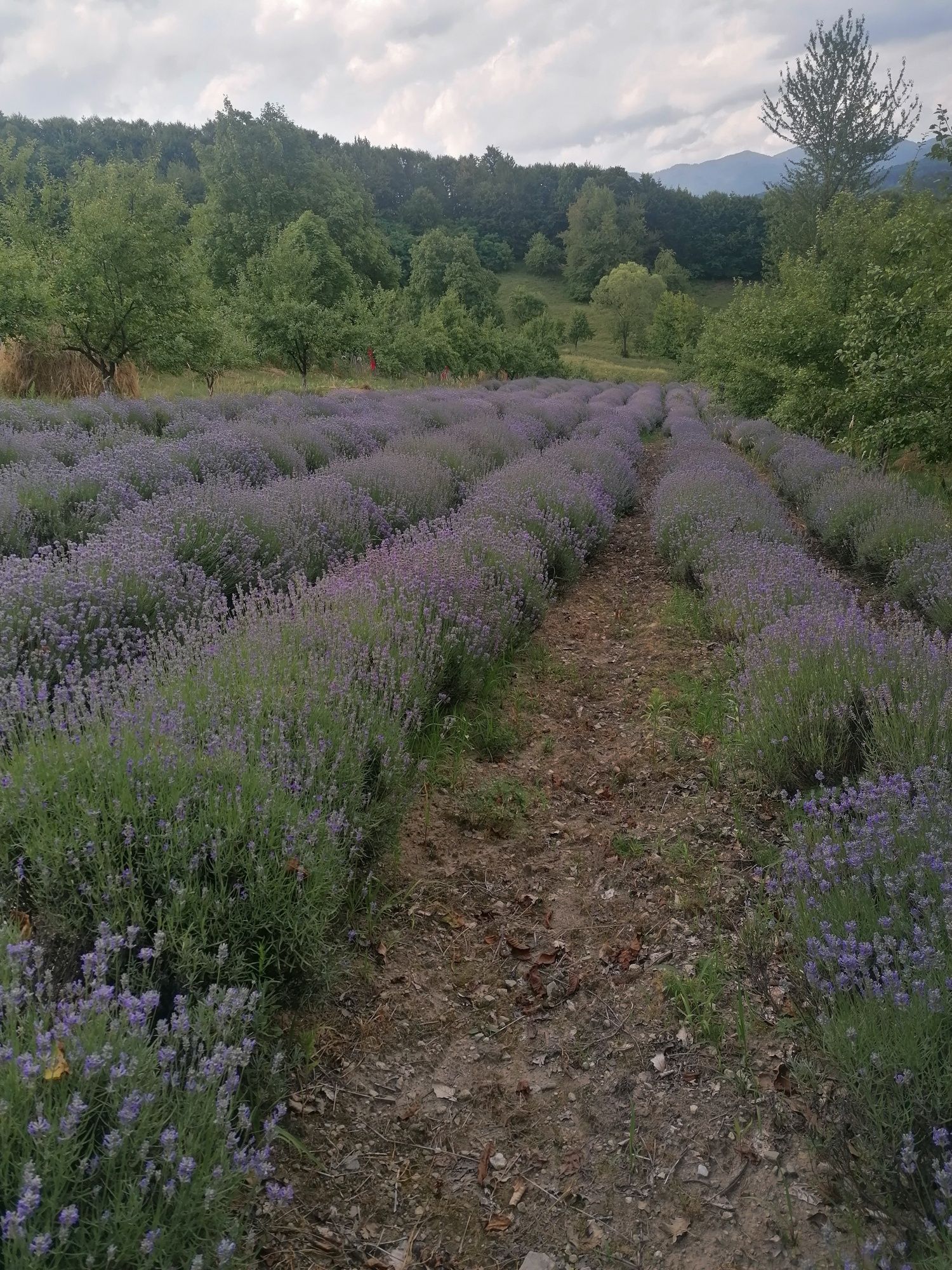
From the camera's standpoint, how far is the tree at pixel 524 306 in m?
50.8

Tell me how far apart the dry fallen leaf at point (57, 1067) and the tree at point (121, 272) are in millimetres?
13197

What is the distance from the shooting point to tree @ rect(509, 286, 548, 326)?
50.8 meters

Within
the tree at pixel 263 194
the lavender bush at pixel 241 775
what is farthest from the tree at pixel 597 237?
the lavender bush at pixel 241 775

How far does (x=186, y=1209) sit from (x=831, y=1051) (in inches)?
61.0

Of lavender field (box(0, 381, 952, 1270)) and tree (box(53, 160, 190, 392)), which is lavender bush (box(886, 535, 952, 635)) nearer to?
lavender field (box(0, 381, 952, 1270))

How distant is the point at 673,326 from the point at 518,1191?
60643 millimetres

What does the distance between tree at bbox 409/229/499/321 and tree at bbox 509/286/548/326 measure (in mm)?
6082

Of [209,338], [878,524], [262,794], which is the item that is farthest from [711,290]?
[262,794]

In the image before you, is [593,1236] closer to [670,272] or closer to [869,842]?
[869,842]

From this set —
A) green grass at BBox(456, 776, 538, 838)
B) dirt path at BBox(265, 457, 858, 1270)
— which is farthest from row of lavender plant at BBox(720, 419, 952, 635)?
green grass at BBox(456, 776, 538, 838)

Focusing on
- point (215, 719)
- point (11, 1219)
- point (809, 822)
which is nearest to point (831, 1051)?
point (809, 822)

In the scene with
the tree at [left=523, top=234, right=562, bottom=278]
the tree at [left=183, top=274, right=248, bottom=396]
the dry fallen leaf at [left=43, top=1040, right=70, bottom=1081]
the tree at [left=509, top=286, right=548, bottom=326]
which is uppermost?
the tree at [left=523, top=234, right=562, bottom=278]

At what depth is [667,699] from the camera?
15.5 ft

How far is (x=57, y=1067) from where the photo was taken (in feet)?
4.39
